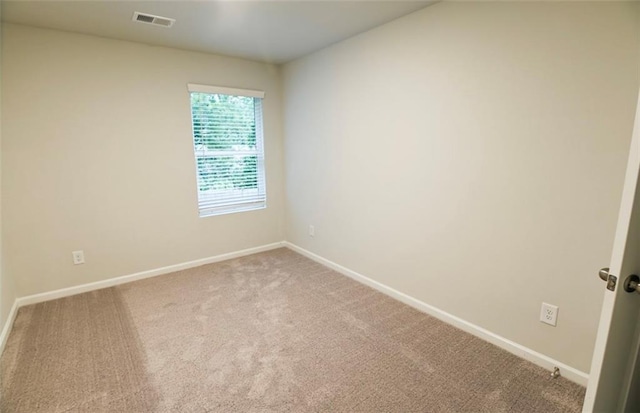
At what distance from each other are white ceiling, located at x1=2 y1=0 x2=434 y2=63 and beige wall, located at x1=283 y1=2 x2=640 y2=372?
9.4 inches

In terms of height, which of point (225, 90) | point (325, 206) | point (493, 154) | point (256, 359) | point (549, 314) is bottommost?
point (256, 359)

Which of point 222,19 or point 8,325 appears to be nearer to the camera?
point 8,325

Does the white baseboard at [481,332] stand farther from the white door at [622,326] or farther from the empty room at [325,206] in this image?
the white door at [622,326]

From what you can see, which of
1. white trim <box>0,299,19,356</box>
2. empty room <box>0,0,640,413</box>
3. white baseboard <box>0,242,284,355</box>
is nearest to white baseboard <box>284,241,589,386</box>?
empty room <box>0,0,640,413</box>

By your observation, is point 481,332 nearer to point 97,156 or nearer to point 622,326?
point 622,326

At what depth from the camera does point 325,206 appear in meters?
3.47

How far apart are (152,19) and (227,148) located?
1.47m

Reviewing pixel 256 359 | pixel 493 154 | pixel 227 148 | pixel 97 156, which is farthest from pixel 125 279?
pixel 493 154

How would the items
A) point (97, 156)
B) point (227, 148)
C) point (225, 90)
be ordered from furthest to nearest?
1. point (227, 148)
2. point (225, 90)
3. point (97, 156)

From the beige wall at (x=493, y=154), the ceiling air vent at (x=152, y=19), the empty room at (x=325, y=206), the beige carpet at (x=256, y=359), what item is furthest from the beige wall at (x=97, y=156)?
the beige wall at (x=493, y=154)

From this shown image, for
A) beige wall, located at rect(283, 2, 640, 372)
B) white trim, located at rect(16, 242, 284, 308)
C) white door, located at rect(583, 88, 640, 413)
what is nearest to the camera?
white door, located at rect(583, 88, 640, 413)

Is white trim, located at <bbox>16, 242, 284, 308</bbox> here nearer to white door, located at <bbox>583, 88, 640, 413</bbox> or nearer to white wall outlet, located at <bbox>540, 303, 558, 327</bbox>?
white wall outlet, located at <bbox>540, 303, 558, 327</bbox>

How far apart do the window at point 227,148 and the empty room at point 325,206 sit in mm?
25

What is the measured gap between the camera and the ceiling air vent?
2318 mm
